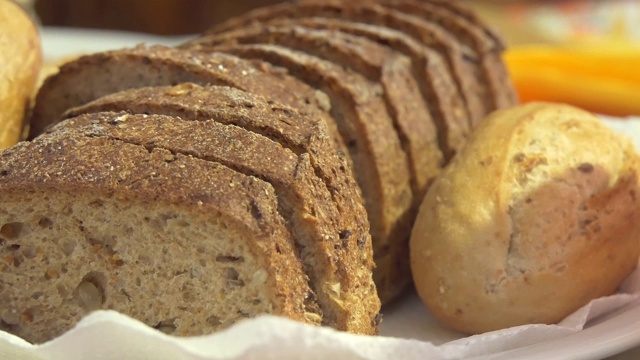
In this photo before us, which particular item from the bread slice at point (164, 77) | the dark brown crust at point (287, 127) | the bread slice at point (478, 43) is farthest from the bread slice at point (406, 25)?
the dark brown crust at point (287, 127)

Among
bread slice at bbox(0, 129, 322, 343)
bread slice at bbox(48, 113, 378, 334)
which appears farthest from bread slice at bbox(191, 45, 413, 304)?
bread slice at bbox(0, 129, 322, 343)

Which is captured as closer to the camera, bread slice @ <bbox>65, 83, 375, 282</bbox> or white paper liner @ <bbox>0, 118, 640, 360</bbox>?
white paper liner @ <bbox>0, 118, 640, 360</bbox>

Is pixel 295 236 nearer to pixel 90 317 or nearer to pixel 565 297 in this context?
pixel 90 317

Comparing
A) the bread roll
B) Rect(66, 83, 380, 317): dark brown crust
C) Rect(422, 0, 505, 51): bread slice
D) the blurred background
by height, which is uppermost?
Rect(66, 83, 380, 317): dark brown crust

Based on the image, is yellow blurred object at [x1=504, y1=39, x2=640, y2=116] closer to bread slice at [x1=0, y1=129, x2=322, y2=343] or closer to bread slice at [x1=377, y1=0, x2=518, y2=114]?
bread slice at [x1=377, y1=0, x2=518, y2=114]

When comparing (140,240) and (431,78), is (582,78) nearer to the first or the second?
(431,78)

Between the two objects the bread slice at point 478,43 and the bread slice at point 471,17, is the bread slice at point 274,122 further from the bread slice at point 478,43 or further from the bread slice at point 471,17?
the bread slice at point 471,17

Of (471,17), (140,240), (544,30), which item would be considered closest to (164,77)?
(140,240)

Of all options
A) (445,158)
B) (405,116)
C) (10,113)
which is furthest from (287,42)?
(10,113)
